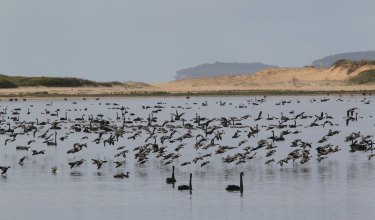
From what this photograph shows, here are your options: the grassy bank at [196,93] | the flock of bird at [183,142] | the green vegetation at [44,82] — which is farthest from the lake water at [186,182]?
the green vegetation at [44,82]

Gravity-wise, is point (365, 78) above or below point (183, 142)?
above

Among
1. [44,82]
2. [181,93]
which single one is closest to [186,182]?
[181,93]

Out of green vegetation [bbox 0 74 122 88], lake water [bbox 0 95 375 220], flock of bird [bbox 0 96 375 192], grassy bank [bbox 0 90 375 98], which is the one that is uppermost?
green vegetation [bbox 0 74 122 88]

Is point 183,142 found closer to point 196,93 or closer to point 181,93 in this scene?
point 181,93

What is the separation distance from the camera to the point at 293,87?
17750cm

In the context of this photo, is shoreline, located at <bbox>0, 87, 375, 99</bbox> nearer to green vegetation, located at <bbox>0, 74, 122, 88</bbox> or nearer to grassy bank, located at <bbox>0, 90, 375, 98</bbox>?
grassy bank, located at <bbox>0, 90, 375, 98</bbox>

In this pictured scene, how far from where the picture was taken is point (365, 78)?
175625mm

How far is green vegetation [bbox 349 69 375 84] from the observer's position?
173 metres

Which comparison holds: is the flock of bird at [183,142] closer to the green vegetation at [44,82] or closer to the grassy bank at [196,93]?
the grassy bank at [196,93]

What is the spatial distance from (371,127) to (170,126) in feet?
53.8

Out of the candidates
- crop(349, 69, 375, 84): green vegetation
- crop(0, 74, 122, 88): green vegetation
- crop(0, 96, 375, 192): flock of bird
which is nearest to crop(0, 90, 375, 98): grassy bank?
crop(349, 69, 375, 84): green vegetation

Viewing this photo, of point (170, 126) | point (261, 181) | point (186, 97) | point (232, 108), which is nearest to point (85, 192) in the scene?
point (261, 181)

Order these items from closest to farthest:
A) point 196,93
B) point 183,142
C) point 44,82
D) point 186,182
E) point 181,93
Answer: point 186,182
point 183,142
point 181,93
point 196,93
point 44,82

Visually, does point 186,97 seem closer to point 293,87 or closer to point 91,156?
point 293,87
